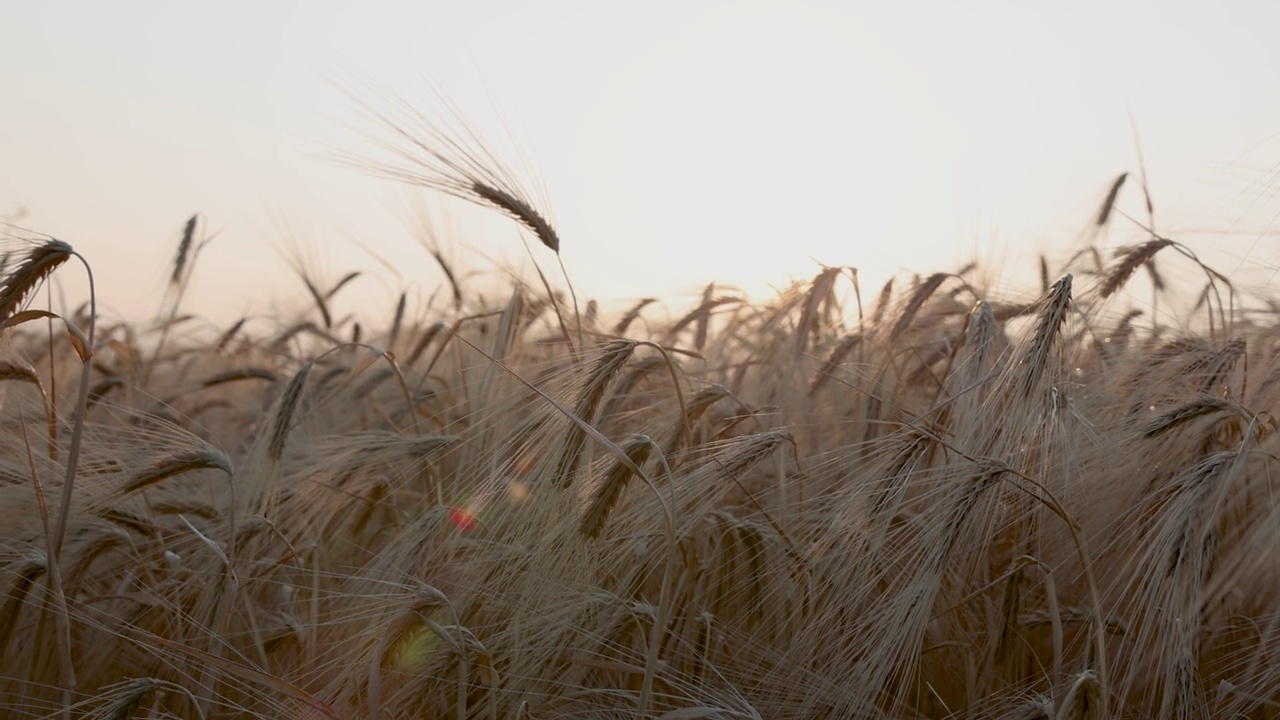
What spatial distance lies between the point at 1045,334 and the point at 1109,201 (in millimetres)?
2801

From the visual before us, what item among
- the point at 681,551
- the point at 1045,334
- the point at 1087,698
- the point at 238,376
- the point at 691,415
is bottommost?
the point at 238,376

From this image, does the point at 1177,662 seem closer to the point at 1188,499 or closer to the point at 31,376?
the point at 1188,499

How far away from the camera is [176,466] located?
1.82 meters

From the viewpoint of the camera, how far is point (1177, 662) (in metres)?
1.53

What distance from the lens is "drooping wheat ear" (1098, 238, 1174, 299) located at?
2561 millimetres

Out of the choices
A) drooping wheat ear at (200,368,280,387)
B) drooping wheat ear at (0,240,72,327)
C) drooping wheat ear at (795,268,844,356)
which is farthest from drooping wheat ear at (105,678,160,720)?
drooping wheat ear at (200,368,280,387)

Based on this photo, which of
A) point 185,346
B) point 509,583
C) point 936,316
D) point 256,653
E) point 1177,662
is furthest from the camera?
point 185,346

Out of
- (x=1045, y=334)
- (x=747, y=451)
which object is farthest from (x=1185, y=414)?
(x=747, y=451)

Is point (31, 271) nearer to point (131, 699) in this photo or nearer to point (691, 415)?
point (131, 699)

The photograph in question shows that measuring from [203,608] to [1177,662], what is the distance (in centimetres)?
164

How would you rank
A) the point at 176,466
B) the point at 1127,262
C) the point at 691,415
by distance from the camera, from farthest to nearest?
the point at 1127,262 < the point at 691,415 < the point at 176,466

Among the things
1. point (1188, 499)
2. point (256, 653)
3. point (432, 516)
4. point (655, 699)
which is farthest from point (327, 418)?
point (1188, 499)

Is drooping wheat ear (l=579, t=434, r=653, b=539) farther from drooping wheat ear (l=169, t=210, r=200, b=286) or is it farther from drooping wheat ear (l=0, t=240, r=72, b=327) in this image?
drooping wheat ear (l=169, t=210, r=200, b=286)

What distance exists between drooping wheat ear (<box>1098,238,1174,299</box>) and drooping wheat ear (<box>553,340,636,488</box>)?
140 centimetres
